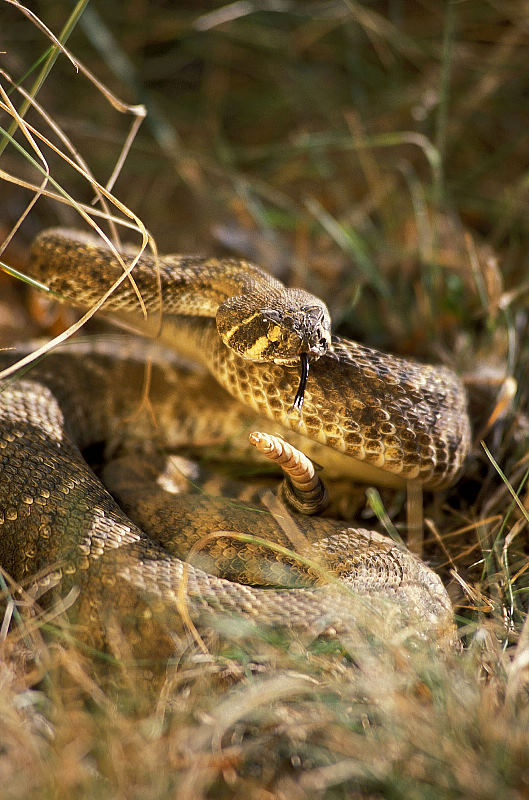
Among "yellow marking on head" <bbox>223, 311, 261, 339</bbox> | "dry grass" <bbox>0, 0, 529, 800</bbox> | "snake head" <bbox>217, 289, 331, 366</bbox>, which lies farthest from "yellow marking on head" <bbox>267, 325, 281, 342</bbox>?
"dry grass" <bbox>0, 0, 529, 800</bbox>

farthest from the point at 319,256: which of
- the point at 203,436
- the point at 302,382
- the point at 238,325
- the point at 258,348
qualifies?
the point at 302,382

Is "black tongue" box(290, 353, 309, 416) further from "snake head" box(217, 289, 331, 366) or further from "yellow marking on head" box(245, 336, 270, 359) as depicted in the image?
"yellow marking on head" box(245, 336, 270, 359)

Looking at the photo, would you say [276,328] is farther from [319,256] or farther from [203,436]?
[319,256]

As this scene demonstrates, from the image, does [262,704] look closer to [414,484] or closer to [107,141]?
[414,484]

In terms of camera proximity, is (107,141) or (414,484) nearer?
(414,484)

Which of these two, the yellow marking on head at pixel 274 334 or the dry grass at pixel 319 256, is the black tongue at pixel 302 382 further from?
the dry grass at pixel 319 256

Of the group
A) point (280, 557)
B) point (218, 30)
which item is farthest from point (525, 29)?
point (280, 557)
